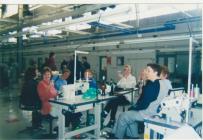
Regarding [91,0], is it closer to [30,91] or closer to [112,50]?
[30,91]

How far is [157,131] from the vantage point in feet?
6.88

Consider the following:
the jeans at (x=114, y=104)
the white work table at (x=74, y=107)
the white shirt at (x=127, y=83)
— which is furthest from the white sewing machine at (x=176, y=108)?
the white shirt at (x=127, y=83)

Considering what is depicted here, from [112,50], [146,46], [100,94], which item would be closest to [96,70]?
[112,50]

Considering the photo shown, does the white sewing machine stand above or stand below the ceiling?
below

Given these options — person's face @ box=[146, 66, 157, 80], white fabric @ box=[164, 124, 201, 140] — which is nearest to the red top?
person's face @ box=[146, 66, 157, 80]

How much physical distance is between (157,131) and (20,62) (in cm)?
634

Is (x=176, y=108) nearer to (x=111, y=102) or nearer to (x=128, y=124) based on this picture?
(x=128, y=124)

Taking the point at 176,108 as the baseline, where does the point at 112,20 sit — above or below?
above

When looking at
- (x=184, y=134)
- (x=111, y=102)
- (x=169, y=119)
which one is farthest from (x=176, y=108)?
(x=111, y=102)

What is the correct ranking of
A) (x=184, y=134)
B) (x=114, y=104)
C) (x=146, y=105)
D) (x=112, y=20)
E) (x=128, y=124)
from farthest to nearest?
1. (x=112, y=20)
2. (x=114, y=104)
3. (x=128, y=124)
4. (x=146, y=105)
5. (x=184, y=134)

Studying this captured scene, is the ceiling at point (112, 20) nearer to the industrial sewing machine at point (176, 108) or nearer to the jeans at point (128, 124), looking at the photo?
the industrial sewing machine at point (176, 108)

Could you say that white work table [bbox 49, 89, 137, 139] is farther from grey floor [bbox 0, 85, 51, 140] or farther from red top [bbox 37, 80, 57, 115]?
grey floor [bbox 0, 85, 51, 140]

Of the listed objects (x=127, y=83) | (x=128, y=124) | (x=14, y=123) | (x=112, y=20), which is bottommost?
(x=14, y=123)

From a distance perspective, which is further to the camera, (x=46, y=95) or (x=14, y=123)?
(x=14, y=123)
